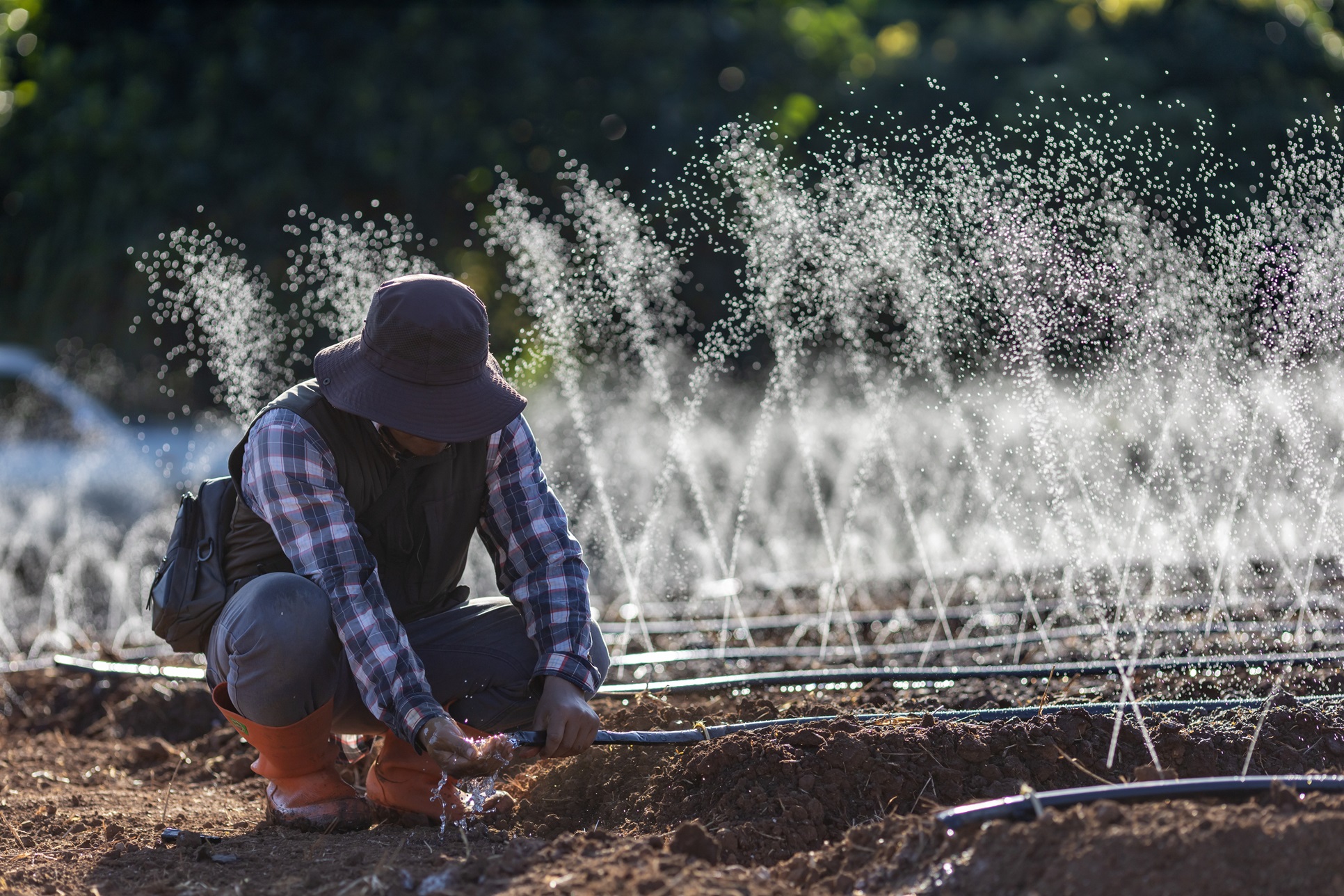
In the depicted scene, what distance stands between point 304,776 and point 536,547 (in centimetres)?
82

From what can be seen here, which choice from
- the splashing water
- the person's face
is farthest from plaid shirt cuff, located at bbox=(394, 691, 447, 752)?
the splashing water

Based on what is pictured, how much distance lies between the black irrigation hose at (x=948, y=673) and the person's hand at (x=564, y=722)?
86cm

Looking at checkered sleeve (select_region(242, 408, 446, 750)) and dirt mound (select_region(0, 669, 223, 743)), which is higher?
checkered sleeve (select_region(242, 408, 446, 750))

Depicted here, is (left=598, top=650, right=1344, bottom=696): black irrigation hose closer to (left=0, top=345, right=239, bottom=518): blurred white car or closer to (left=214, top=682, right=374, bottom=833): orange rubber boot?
(left=214, top=682, right=374, bottom=833): orange rubber boot

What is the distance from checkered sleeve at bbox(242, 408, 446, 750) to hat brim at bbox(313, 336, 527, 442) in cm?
15

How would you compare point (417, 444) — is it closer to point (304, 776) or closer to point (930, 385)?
point (304, 776)

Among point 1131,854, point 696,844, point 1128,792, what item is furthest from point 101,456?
point 1131,854

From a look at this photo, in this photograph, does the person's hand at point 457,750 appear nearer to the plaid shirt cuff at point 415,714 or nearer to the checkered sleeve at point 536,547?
the plaid shirt cuff at point 415,714

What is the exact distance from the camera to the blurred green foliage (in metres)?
12.3

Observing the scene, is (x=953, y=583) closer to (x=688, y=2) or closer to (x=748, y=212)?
(x=748, y=212)

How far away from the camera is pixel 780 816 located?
2.91 meters

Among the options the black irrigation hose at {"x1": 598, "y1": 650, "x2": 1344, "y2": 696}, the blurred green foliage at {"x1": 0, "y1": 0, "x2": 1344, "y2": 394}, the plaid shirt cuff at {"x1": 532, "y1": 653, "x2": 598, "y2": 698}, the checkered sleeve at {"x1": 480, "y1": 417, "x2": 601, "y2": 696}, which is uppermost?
the blurred green foliage at {"x1": 0, "y1": 0, "x2": 1344, "y2": 394}

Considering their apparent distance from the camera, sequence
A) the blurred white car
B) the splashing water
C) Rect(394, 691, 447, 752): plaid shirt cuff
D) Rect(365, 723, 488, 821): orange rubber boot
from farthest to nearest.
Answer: the blurred white car
the splashing water
Rect(365, 723, 488, 821): orange rubber boot
Rect(394, 691, 447, 752): plaid shirt cuff

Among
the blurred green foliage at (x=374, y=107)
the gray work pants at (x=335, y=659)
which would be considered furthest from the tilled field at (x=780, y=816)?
the blurred green foliage at (x=374, y=107)
